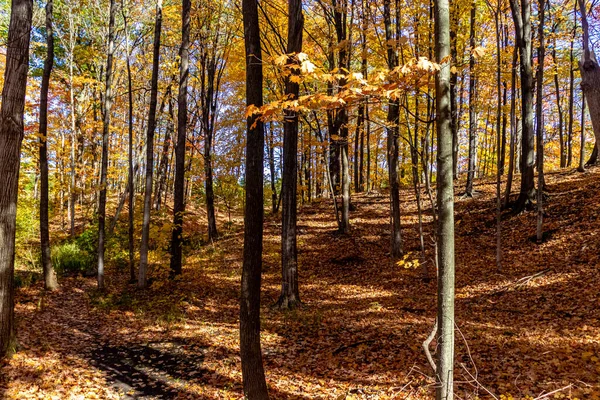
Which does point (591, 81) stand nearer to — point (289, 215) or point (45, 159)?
point (289, 215)

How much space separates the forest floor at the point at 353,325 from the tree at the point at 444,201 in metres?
0.49

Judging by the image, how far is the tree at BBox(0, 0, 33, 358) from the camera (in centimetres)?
609

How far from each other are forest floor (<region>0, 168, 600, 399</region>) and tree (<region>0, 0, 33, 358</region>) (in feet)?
2.92

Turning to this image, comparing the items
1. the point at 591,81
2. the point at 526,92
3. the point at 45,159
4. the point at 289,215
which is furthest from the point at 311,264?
the point at 591,81

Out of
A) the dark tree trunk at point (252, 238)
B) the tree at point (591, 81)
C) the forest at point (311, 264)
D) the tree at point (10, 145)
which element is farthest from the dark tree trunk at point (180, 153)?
the tree at point (591, 81)

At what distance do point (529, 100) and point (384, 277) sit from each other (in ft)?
26.7

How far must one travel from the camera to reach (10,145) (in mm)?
6160

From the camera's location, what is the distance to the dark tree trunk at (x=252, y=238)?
487cm

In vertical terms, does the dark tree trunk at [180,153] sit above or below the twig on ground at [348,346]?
above

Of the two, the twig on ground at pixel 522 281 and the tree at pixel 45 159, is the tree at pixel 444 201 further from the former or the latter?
the tree at pixel 45 159

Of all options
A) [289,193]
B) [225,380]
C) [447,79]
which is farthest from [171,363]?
[447,79]

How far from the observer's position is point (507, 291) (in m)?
8.97

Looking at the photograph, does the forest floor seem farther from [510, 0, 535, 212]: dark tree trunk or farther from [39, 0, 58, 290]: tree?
[510, 0, 535, 212]: dark tree trunk

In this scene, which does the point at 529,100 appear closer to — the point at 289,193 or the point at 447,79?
the point at 289,193
